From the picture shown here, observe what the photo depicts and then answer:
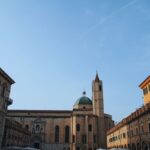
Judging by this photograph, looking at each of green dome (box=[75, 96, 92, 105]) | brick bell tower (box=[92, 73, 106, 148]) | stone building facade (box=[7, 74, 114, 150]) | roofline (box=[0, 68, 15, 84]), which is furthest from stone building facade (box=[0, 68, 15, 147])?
green dome (box=[75, 96, 92, 105])

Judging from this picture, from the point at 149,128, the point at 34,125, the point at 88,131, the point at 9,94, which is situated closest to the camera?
the point at 149,128

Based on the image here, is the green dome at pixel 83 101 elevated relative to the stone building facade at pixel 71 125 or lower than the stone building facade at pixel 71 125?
elevated

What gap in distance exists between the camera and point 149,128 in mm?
27375

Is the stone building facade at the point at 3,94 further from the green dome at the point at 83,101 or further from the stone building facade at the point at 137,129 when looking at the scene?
the green dome at the point at 83,101

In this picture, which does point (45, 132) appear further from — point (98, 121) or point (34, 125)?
point (98, 121)

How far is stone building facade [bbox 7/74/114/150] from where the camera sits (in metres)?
54.0

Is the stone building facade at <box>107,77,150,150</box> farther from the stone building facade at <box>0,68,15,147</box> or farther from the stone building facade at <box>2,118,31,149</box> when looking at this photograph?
the stone building facade at <box>0,68,15,147</box>

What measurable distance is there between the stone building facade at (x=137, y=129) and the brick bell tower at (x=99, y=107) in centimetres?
942

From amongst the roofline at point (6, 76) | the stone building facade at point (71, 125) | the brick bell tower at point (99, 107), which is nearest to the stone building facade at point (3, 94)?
the roofline at point (6, 76)

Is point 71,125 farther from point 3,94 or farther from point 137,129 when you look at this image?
point 3,94

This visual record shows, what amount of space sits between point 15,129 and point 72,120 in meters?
22.8

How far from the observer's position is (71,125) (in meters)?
57.2

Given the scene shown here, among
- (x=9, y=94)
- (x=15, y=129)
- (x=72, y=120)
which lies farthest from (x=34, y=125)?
(x=9, y=94)

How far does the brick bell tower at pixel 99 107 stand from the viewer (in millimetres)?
55406
